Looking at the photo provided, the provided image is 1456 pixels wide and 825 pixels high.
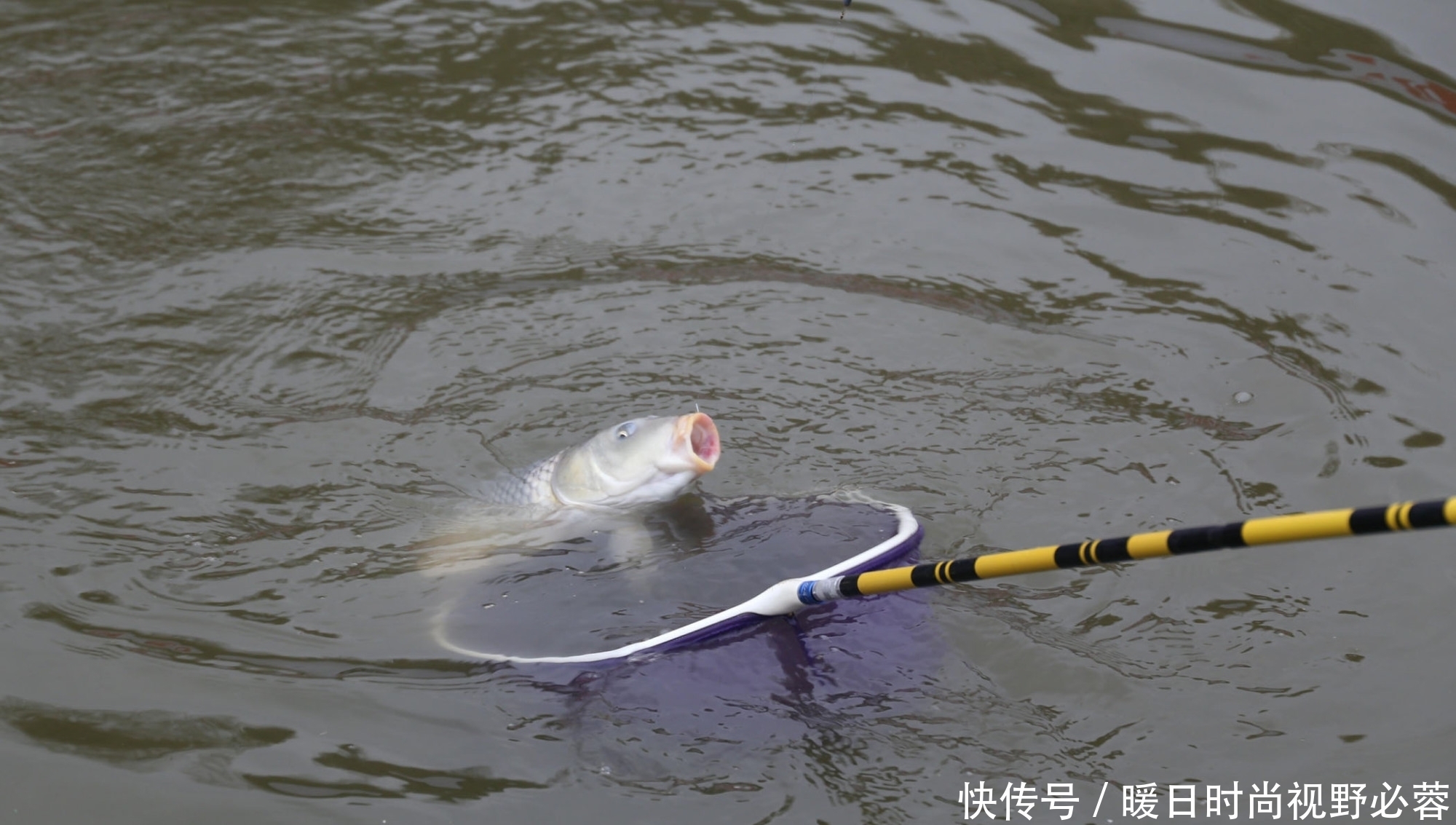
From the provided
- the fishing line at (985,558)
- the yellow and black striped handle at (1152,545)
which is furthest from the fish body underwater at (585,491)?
the yellow and black striped handle at (1152,545)

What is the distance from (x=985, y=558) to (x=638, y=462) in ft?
4.45

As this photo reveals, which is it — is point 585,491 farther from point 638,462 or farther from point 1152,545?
point 1152,545

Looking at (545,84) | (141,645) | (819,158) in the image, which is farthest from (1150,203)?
(141,645)

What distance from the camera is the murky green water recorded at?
3.24 m

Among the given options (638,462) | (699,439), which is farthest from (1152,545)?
(638,462)

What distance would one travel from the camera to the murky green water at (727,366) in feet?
10.6

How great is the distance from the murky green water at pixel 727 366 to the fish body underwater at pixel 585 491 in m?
0.19

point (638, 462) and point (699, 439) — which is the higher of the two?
point (699, 439)

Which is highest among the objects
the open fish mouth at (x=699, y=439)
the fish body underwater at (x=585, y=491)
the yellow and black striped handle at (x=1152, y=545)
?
the yellow and black striped handle at (x=1152, y=545)

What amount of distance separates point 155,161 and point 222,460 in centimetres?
239

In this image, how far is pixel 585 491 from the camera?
393 cm

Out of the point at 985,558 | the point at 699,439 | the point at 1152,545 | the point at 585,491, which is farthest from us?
the point at 585,491

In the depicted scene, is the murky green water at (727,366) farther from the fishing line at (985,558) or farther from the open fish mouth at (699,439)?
the open fish mouth at (699,439)

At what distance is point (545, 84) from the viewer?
6.64m
